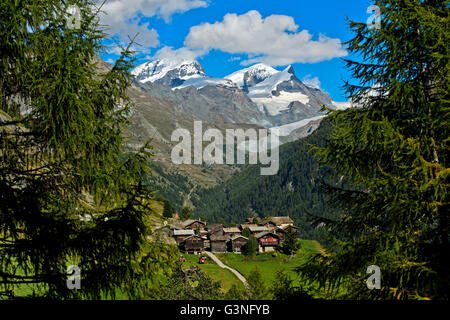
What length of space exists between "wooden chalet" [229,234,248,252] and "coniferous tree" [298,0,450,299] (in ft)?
284

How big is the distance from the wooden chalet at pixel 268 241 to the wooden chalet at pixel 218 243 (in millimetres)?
9198

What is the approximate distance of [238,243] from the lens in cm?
9325

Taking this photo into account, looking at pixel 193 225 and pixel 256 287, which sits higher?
pixel 256 287

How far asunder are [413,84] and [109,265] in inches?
305

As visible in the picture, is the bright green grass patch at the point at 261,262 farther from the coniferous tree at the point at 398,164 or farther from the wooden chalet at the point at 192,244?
the coniferous tree at the point at 398,164

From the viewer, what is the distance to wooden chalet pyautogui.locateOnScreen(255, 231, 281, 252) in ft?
307

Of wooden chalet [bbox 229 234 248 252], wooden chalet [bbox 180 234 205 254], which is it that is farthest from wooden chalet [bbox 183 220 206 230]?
wooden chalet [bbox 180 234 205 254]

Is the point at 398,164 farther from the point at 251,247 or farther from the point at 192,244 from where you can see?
the point at 192,244

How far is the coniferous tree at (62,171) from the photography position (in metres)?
6.45

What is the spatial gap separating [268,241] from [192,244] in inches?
861

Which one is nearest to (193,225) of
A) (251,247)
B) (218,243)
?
(218,243)

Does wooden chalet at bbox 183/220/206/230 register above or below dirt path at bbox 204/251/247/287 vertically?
above

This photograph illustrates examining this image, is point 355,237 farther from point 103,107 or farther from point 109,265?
point 103,107

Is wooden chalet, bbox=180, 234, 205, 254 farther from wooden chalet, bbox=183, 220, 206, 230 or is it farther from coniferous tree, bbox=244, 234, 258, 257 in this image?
wooden chalet, bbox=183, 220, 206, 230
